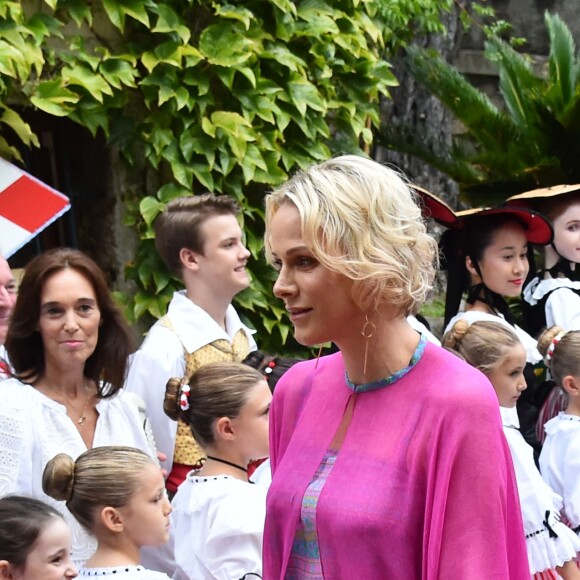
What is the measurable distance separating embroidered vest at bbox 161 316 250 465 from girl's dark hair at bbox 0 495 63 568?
1083 millimetres

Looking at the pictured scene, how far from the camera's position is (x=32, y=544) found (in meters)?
2.82

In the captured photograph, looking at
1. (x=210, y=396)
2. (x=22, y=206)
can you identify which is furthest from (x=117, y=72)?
(x=210, y=396)

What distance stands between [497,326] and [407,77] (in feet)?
14.8

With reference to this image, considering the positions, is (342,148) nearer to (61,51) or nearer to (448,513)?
(61,51)

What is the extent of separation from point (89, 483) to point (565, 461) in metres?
1.89

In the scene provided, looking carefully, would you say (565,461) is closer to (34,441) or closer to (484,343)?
(484,343)

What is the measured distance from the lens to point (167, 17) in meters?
5.11

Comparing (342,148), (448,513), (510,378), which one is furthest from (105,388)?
(342,148)

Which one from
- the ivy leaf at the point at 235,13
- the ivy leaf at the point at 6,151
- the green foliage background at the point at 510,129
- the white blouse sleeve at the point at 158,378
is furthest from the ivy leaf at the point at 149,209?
the green foliage background at the point at 510,129

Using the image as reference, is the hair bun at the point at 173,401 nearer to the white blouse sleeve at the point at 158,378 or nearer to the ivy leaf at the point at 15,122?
the white blouse sleeve at the point at 158,378

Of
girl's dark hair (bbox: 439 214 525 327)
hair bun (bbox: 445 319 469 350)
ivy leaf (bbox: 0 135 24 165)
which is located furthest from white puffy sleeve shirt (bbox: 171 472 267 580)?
ivy leaf (bbox: 0 135 24 165)

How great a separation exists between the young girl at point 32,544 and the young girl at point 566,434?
6.43ft

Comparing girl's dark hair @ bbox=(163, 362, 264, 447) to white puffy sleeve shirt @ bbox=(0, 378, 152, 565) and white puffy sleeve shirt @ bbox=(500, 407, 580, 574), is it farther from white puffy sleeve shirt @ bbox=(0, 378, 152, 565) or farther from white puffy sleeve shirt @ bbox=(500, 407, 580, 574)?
white puffy sleeve shirt @ bbox=(500, 407, 580, 574)

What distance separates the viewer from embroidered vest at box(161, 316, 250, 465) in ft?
13.3
